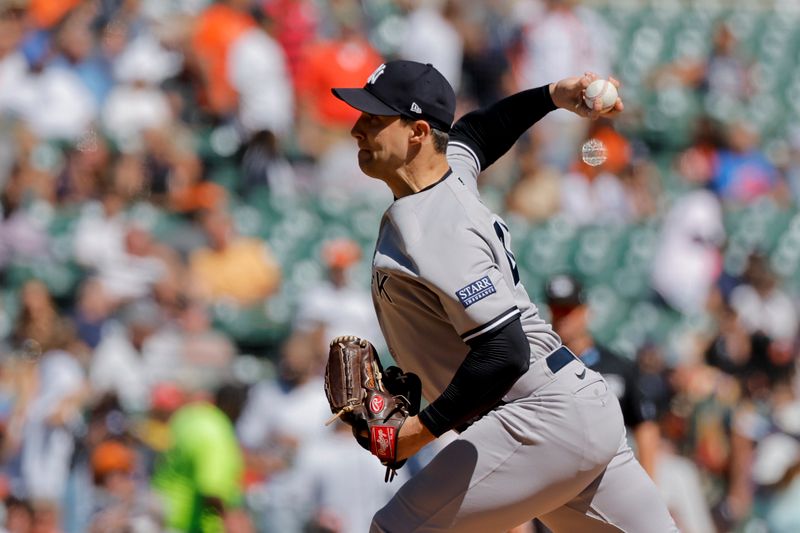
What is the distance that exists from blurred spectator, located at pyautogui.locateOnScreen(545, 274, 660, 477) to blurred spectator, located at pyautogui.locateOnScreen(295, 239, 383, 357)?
8.56 ft

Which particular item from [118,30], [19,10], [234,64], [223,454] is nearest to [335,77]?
[234,64]

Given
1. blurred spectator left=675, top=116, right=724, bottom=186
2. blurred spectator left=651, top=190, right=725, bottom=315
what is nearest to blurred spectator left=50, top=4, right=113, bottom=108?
blurred spectator left=651, top=190, right=725, bottom=315

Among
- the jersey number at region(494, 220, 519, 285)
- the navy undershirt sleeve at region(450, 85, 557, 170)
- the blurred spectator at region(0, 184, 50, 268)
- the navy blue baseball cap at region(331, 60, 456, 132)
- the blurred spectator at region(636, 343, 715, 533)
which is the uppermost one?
the navy blue baseball cap at region(331, 60, 456, 132)

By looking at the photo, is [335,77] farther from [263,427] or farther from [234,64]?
[263,427]

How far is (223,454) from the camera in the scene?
5.95 m

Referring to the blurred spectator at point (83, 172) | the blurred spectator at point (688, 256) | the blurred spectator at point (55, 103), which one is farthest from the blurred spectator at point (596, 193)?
the blurred spectator at point (55, 103)

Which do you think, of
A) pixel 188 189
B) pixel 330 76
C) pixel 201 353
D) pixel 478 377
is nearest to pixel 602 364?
pixel 478 377

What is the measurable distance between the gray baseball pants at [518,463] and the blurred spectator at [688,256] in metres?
5.92

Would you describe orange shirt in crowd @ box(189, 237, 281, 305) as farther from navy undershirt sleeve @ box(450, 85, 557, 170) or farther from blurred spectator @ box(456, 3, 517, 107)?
navy undershirt sleeve @ box(450, 85, 557, 170)

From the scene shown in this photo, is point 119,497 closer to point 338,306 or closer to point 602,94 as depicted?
point 338,306

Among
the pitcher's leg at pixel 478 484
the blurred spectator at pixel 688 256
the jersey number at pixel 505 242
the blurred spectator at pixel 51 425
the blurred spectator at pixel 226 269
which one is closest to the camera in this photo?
the pitcher's leg at pixel 478 484

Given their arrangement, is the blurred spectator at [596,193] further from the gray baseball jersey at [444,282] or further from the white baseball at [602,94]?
the gray baseball jersey at [444,282]

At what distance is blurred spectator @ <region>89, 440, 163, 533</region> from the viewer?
19.9ft

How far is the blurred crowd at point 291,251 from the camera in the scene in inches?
253
